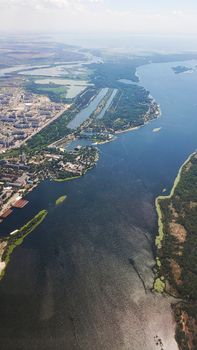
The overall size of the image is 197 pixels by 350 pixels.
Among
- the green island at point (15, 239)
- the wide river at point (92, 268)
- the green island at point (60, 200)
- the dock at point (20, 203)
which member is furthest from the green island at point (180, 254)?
the dock at point (20, 203)

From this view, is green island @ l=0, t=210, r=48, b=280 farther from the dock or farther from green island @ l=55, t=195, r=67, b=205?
the dock

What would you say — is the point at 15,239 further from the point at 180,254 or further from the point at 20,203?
the point at 180,254

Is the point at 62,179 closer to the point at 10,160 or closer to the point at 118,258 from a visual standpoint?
the point at 10,160

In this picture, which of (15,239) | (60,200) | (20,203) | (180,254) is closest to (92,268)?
(180,254)

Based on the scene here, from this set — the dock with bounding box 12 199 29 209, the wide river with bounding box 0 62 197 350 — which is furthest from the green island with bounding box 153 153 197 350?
the dock with bounding box 12 199 29 209

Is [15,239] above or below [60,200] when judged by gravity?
above

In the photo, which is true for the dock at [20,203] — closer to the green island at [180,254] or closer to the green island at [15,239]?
the green island at [15,239]
